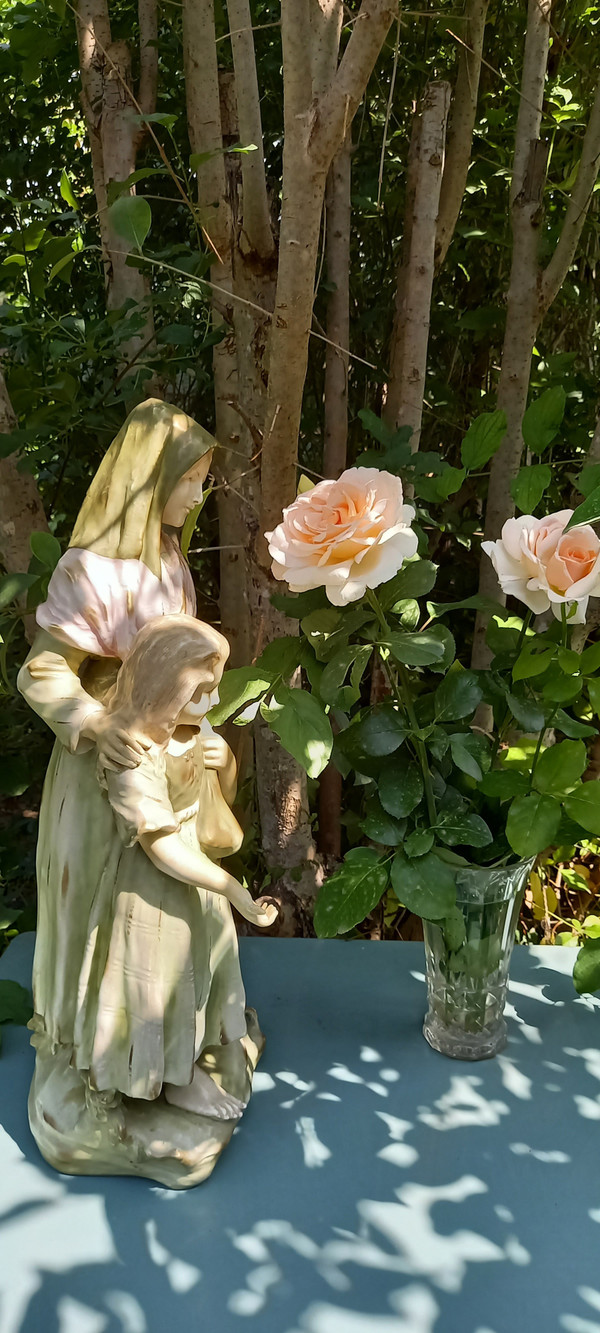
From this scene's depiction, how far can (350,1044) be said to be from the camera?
1.05 meters

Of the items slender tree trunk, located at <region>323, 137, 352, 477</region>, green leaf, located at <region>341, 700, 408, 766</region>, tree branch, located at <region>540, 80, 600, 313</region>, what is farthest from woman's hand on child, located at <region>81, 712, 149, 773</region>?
tree branch, located at <region>540, 80, 600, 313</region>

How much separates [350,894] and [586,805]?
23 cm

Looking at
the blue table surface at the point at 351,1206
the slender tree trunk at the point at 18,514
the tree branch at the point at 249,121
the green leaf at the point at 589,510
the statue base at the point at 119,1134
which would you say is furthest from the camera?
the slender tree trunk at the point at 18,514

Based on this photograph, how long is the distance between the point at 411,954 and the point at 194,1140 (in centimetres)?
44

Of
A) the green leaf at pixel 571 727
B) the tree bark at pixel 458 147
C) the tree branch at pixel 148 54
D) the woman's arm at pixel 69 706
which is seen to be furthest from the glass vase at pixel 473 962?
the tree branch at pixel 148 54

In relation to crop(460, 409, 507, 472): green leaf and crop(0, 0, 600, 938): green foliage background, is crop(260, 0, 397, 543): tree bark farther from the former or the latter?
crop(0, 0, 600, 938): green foliage background

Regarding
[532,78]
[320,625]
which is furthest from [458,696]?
[532,78]

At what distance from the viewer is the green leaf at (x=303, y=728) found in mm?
810

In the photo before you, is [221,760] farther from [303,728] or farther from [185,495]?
[185,495]

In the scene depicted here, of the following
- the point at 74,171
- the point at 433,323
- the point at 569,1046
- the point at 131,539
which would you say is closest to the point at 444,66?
the point at 433,323

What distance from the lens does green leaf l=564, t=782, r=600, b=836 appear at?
85cm

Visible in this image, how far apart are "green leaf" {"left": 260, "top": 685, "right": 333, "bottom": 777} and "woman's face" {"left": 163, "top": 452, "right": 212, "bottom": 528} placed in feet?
0.60

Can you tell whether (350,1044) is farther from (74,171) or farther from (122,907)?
(74,171)

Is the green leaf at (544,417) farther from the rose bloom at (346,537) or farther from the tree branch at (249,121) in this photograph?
the tree branch at (249,121)
